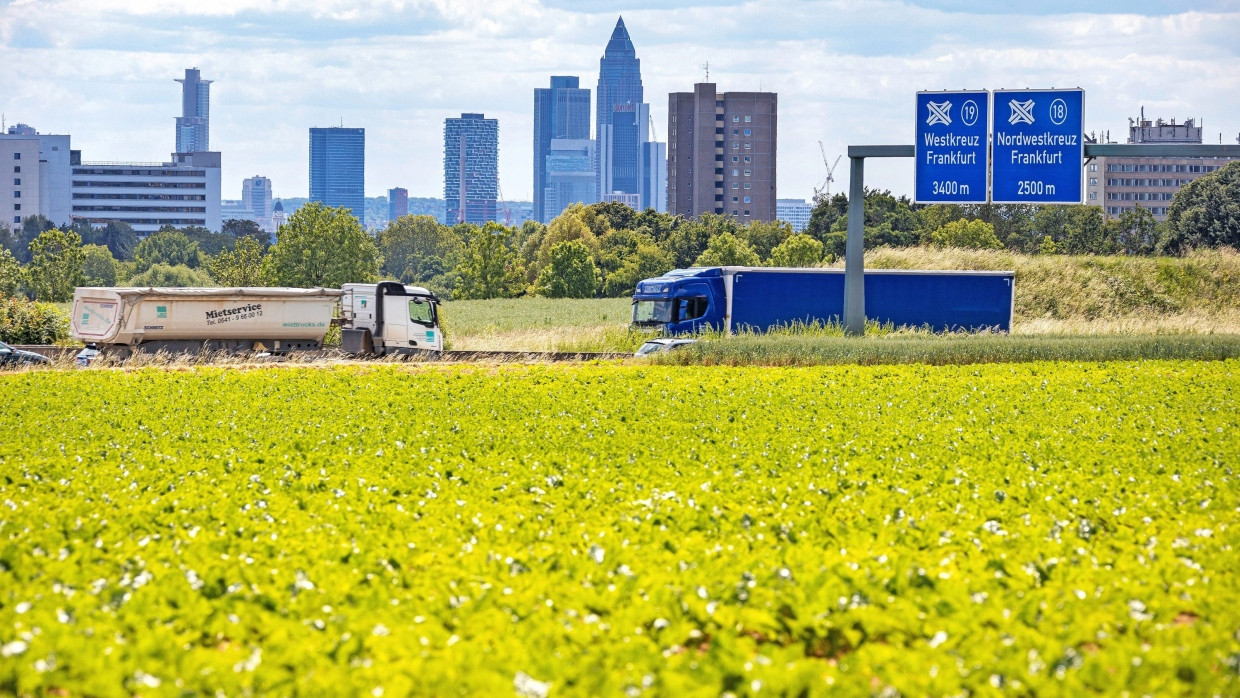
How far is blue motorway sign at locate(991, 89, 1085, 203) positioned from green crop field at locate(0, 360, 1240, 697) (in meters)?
15.1

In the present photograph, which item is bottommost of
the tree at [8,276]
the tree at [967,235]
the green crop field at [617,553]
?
the green crop field at [617,553]

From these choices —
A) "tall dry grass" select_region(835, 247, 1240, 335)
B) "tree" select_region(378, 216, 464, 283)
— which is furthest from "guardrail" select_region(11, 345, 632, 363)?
"tree" select_region(378, 216, 464, 283)

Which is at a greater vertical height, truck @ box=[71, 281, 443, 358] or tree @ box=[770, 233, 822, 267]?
tree @ box=[770, 233, 822, 267]

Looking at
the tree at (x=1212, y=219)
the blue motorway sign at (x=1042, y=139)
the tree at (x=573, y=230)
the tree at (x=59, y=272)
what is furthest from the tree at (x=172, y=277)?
the blue motorway sign at (x=1042, y=139)

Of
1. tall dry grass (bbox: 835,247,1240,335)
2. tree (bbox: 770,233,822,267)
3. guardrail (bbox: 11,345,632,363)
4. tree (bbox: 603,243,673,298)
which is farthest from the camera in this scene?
tree (bbox: 603,243,673,298)

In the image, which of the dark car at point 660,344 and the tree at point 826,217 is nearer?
the dark car at point 660,344

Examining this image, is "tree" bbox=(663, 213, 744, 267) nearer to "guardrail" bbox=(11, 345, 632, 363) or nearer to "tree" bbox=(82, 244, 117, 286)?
"tree" bbox=(82, 244, 117, 286)

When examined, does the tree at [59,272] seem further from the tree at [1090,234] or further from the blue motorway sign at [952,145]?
the blue motorway sign at [952,145]

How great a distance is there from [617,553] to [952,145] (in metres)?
26.1

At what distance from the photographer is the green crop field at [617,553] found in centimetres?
699

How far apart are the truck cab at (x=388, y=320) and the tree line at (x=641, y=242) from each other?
172 feet

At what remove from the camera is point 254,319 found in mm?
36594

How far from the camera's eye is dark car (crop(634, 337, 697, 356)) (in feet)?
110

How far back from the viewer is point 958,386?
79.6ft
